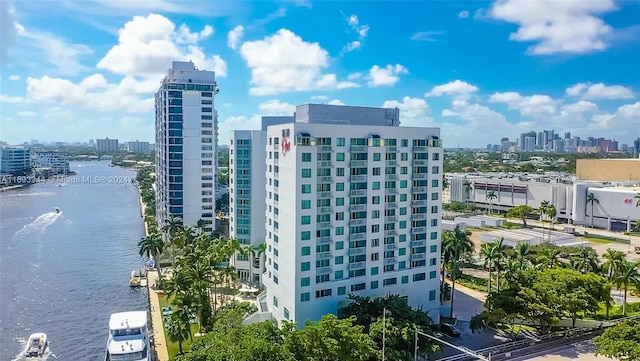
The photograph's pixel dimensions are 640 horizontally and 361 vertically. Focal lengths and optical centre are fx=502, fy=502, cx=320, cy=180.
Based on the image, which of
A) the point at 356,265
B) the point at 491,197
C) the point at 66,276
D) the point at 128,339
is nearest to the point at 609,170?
the point at 491,197

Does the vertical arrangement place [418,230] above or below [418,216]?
below

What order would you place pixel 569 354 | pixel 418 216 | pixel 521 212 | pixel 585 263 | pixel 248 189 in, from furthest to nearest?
1. pixel 521 212
2. pixel 248 189
3. pixel 585 263
4. pixel 418 216
5. pixel 569 354

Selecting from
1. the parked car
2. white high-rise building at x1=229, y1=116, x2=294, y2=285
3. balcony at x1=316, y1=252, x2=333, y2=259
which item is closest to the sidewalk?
white high-rise building at x1=229, y1=116, x2=294, y2=285

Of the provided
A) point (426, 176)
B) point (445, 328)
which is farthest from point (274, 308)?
point (426, 176)

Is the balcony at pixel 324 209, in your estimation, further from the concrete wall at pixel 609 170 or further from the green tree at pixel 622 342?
the concrete wall at pixel 609 170

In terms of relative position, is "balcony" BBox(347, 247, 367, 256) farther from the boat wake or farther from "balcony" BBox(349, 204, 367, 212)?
the boat wake

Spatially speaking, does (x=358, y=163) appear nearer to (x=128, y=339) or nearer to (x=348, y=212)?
(x=348, y=212)
